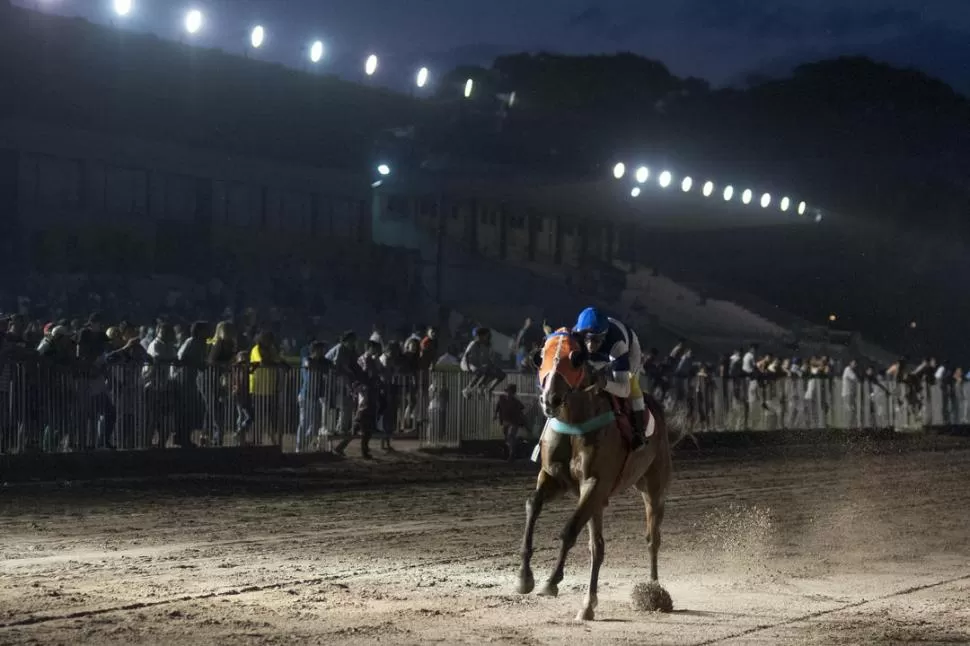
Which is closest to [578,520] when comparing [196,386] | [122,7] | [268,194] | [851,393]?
[196,386]

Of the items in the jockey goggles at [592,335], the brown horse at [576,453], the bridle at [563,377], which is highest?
the jockey goggles at [592,335]

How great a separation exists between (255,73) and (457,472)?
2466 centimetres

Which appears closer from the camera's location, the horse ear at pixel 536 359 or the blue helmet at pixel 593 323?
the blue helmet at pixel 593 323

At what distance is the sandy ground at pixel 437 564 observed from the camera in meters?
8.31

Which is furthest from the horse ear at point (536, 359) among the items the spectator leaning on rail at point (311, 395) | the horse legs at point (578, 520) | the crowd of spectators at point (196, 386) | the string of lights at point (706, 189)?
the string of lights at point (706, 189)

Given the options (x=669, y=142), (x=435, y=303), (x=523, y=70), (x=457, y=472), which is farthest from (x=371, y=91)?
(x=523, y=70)

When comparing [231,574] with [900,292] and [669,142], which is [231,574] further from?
[900,292]

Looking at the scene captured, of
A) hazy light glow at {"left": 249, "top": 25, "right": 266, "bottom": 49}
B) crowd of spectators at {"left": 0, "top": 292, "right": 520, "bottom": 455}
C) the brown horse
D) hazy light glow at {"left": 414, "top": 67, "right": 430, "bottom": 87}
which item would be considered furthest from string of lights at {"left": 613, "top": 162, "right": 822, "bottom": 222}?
the brown horse

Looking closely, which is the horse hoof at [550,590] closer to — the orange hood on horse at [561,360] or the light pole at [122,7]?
the orange hood on horse at [561,360]

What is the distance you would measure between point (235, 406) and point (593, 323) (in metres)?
10.9

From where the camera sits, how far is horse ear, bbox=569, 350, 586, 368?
9.11 m

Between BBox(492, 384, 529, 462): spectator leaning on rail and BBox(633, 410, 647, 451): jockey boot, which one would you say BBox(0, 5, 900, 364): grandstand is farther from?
BBox(633, 410, 647, 451): jockey boot

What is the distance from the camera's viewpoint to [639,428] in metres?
9.82

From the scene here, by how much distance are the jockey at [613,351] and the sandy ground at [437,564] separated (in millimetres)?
1483
